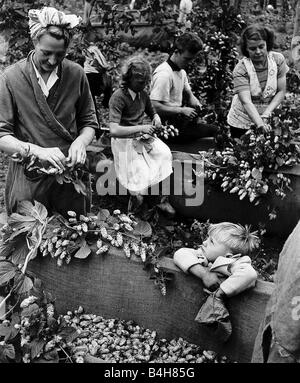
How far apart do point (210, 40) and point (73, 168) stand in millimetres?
3733

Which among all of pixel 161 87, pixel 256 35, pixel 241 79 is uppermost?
pixel 256 35

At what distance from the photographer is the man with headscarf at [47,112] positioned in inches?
109

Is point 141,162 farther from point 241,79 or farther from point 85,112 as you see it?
point 85,112

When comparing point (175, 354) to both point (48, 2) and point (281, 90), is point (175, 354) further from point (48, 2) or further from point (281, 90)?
point (48, 2)

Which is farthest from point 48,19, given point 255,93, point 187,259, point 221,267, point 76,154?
point 255,93

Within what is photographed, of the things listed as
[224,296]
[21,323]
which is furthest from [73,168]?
[224,296]

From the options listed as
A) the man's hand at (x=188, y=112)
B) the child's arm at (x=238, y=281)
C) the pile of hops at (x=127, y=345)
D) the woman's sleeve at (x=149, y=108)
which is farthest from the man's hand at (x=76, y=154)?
the man's hand at (x=188, y=112)

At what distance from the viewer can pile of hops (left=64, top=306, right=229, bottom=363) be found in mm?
2760

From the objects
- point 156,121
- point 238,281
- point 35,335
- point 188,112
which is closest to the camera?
point 35,335

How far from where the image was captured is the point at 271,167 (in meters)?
4.02

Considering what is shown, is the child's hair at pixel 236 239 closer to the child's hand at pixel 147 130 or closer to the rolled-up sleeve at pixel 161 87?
the child's hand at pixel 147 130

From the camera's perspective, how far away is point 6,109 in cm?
285

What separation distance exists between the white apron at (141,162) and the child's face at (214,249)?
1.53m

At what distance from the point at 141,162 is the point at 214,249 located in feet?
5.65
